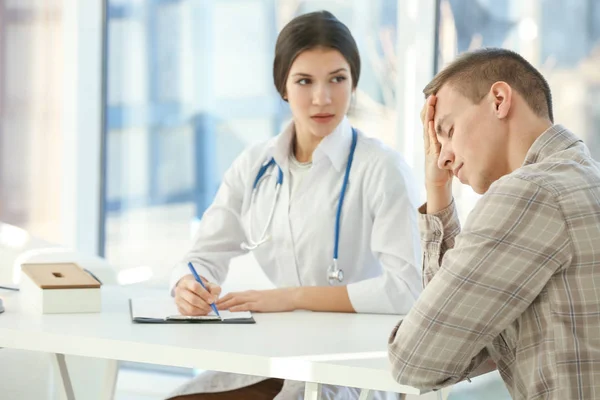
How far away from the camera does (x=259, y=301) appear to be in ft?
6.23

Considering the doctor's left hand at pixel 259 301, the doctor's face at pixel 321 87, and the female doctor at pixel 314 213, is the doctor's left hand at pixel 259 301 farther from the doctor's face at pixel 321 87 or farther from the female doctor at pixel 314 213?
the doctor's face at pixel 321 87

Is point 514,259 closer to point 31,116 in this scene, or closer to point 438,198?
point 438,198

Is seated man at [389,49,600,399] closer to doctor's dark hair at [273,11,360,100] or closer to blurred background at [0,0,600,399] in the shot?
doctor's dark hair at [273,11,360,100]

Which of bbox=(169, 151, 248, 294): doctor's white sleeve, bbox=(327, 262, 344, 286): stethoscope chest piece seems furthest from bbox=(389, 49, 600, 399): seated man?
bbox=(169, 151, 248, 294): doctor's white sleeve

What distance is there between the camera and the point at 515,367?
46.9 inches

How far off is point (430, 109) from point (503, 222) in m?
0.33

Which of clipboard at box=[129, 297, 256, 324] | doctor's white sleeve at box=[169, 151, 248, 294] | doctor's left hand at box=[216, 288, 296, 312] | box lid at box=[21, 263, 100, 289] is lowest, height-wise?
clipboard at box=[129, 297, 256, 324]

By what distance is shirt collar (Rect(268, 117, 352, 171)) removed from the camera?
2143 mm

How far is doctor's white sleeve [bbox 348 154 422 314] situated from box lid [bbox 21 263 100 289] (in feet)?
1.95

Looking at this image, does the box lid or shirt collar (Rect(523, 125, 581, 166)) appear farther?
the box lid

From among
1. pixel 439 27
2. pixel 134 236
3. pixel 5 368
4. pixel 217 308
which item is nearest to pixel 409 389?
pixel 217 308

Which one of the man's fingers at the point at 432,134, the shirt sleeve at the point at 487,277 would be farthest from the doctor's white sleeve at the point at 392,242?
the shirt sleeve at the point at 487,277

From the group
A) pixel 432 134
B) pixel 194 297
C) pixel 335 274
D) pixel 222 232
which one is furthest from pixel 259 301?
pixel 432 134

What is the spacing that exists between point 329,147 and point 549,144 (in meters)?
0.97
